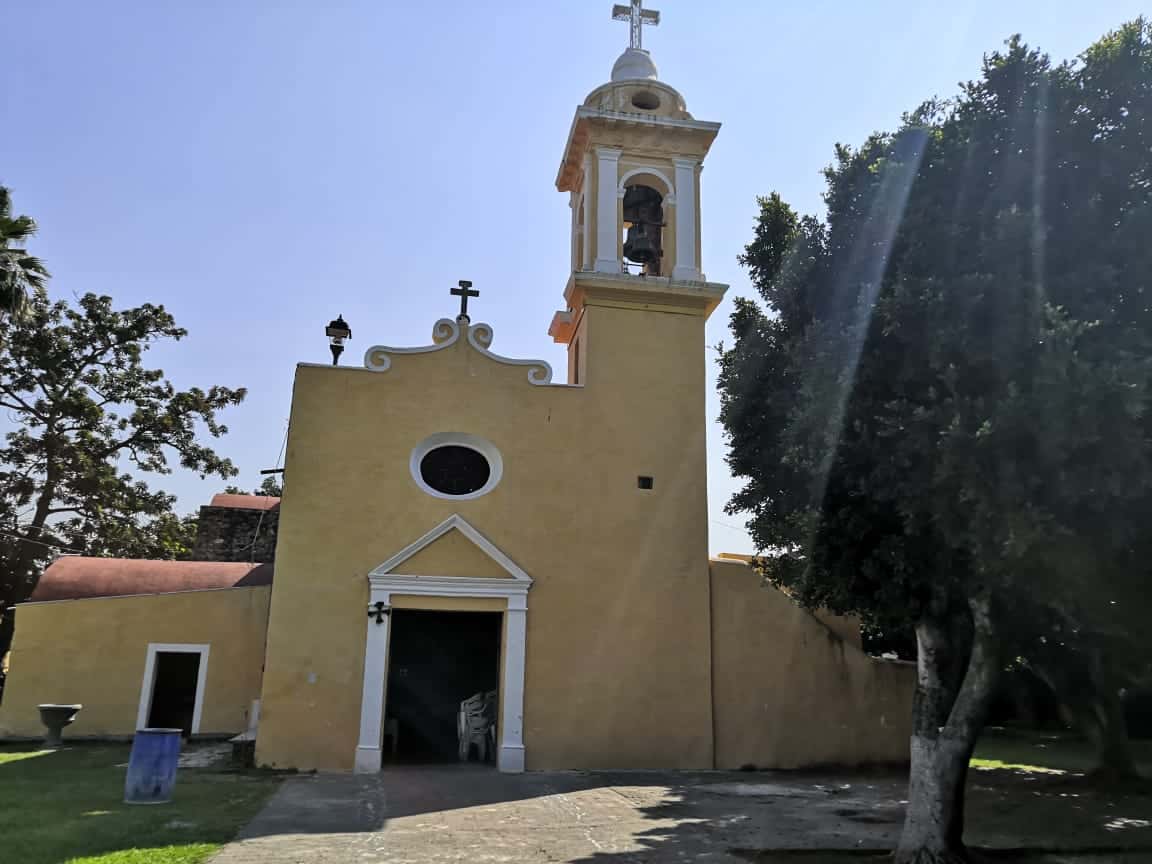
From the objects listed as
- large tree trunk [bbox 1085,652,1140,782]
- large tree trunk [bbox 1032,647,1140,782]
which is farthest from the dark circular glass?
large tree trunk [bbox 1085,652,1140,782]

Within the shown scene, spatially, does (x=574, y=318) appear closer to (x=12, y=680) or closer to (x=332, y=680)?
(x=332, y=680)

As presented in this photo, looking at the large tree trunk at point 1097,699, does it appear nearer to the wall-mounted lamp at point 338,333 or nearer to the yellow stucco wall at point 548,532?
the yellow stucco wall at point 548,532

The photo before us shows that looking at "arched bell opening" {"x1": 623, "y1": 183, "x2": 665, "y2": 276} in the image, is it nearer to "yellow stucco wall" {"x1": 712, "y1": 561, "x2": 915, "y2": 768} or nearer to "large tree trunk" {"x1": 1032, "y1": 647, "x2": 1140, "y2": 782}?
"yellow stucco wall" {"x1": 712, "y1": 561, "x2": 915, "y2": 768}

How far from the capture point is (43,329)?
25391 mm

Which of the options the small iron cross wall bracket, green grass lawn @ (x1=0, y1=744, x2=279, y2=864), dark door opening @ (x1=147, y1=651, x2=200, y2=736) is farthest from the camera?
dark door opening @ (x1=147, y1=651, x2=200, y2=736)

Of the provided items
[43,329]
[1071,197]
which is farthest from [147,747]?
[43,329]

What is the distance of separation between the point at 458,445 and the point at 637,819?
6.34 metres

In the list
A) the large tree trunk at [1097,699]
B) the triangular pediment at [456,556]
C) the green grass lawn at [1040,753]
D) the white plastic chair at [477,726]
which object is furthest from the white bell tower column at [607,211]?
the green grass lawn at [1040,753]

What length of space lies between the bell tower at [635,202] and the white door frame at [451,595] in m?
3.38

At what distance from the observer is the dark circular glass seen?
13430mm

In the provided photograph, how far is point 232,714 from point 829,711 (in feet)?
32.4

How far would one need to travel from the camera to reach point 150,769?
9.09m

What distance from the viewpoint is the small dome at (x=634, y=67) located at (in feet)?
51.7

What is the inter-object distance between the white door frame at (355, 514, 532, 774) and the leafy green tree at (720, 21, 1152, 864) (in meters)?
5.08
